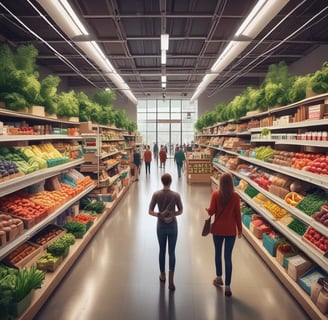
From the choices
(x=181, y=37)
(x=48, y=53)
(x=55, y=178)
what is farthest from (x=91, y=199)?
(x=48, y=53)

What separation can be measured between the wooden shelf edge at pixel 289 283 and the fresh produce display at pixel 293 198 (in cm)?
87

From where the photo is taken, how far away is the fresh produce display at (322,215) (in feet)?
10.5

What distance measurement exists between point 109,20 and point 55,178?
4.90 meters

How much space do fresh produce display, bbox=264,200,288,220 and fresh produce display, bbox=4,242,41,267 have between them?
364 cm

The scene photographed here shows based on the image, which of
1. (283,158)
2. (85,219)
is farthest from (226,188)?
(85,219)

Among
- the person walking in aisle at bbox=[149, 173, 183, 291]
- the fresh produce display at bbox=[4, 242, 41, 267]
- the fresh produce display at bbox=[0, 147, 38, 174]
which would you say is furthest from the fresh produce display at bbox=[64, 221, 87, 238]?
the person walking in aisle at bbox=[149, 173, 183, 291]

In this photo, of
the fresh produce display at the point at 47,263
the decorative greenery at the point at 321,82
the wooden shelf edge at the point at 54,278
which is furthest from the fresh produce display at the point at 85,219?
the decorative greenery at the point at 321,82

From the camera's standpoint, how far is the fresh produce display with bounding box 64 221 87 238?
493 cm

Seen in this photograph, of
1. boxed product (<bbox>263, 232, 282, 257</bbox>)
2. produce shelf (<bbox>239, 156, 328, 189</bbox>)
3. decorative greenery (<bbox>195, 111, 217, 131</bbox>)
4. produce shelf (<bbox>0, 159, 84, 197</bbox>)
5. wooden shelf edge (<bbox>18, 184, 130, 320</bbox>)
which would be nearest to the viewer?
wooden shelf edge (<bbox>18, 184, 130, 320</bbox>)

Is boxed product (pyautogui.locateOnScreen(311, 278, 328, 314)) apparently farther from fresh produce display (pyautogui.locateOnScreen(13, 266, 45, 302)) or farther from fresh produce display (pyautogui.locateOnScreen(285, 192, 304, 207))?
fresh produce display (pyautogui.locateOnScreen(13, 266, 45, 302))

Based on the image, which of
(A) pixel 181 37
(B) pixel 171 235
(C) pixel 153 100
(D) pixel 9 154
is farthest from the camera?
(C) pixel 153 100

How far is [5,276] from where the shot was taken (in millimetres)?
2977

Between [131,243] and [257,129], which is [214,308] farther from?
[257,129]

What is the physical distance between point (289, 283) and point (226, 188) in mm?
1441
